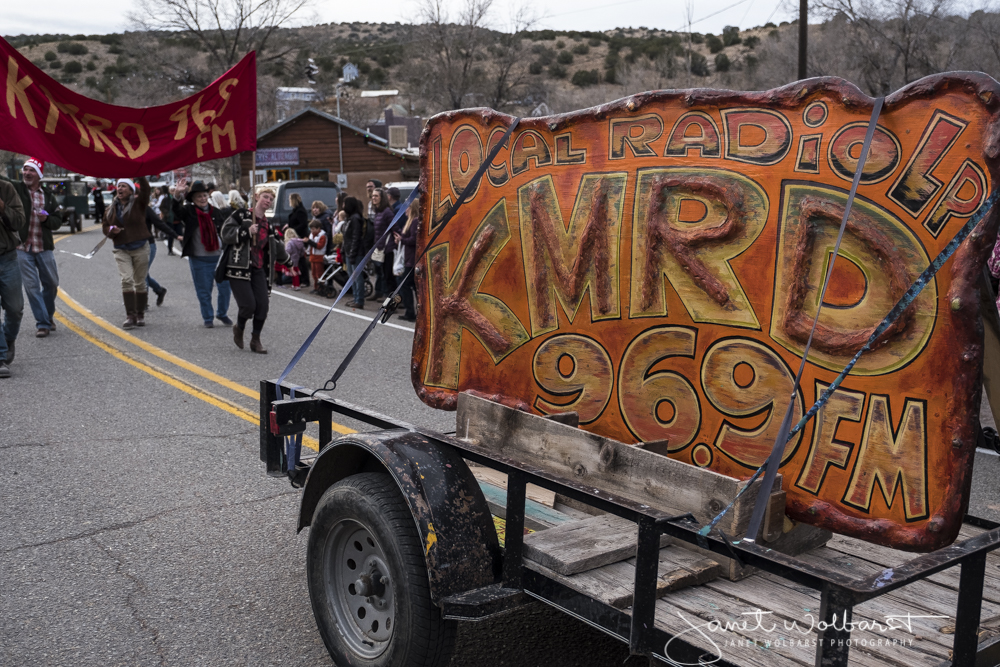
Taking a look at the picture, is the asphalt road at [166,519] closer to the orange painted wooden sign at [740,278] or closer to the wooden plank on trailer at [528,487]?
the wooden plank on trailer at [528,487]

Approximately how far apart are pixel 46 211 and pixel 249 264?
2.56 metres

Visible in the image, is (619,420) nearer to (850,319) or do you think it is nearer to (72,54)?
(850,319)

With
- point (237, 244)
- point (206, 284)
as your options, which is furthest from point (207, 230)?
Result: point (237, 244)

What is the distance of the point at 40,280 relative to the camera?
32.9ft

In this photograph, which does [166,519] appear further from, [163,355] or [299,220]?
[299,220]

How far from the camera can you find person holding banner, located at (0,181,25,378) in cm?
830

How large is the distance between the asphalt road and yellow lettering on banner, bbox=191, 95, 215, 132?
2.24 m

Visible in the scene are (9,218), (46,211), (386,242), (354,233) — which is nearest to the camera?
(9,218)

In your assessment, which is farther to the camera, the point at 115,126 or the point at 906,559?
the point at 115,126

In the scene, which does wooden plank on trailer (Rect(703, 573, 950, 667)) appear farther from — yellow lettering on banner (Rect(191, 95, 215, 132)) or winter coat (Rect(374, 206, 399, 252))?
winter coat (Rect(374, 206, 399, 252))

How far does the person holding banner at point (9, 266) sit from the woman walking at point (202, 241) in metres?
2.44

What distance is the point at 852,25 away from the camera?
85.7ft

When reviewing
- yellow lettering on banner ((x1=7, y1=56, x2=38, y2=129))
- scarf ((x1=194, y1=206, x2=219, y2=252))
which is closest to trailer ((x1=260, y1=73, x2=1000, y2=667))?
yellow lettering on banner ((x1=7, y1=56, x2=38, y2=129))

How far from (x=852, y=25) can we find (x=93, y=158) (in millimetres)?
25686
